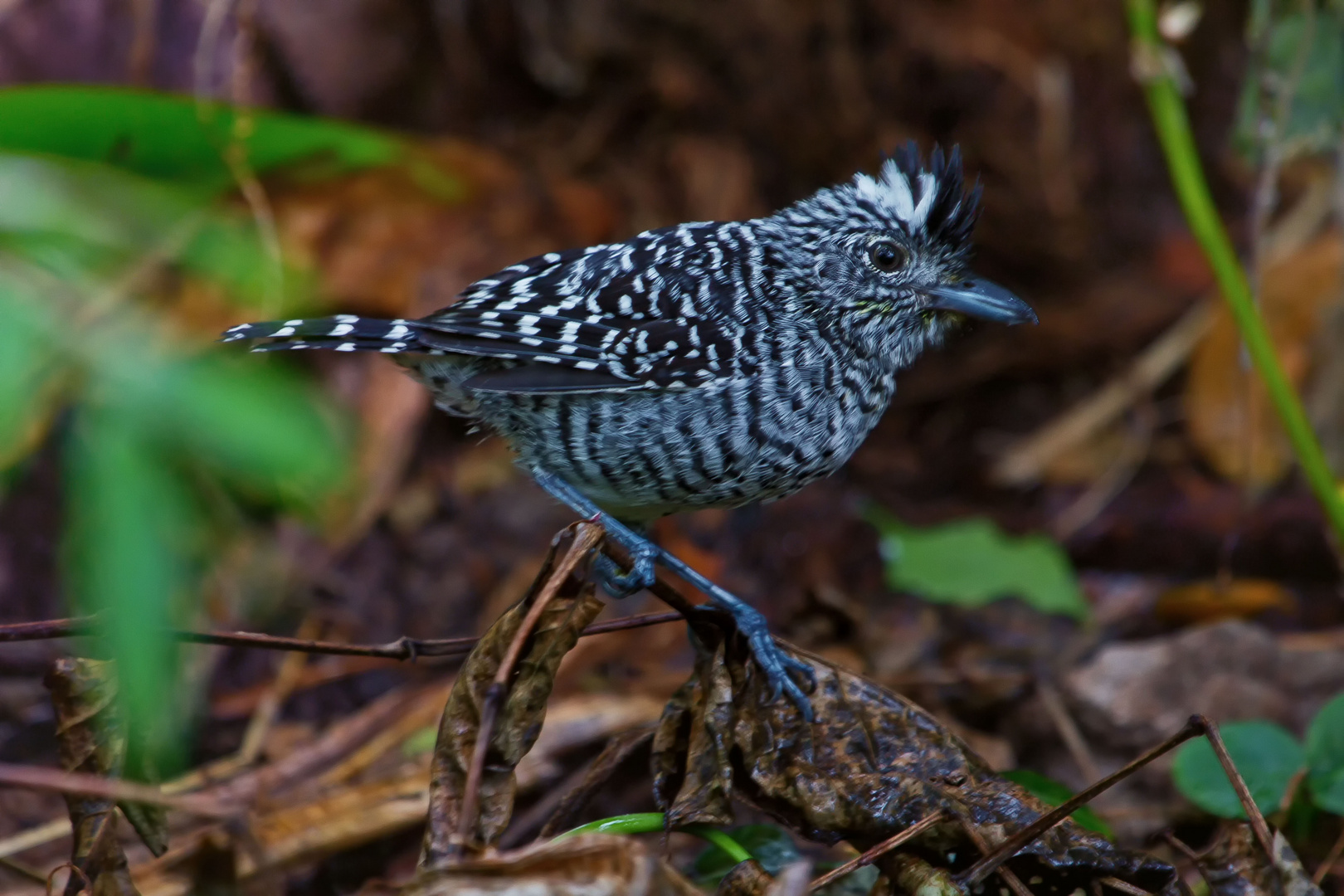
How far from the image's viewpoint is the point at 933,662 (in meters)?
4.04

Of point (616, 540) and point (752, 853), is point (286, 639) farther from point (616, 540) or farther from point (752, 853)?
point (752, 853)

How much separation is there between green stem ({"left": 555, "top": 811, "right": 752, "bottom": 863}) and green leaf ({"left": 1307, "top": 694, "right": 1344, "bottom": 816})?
1303 millimetres

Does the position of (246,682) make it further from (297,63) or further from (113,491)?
(113,491)

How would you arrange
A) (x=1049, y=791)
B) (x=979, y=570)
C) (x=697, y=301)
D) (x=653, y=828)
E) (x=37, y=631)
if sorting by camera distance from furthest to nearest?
1. (x=979, y=570)
2. (x=697, y=301)
3. (x=1049, y=791)
4. (x=653, y=828)
5. (x=37, y=631)

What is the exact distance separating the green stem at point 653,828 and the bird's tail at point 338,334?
1.11 metres

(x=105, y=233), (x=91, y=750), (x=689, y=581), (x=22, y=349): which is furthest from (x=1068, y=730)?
(x=22, y=349)

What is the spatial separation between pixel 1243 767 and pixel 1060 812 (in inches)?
38.0

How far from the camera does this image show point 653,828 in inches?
89.3

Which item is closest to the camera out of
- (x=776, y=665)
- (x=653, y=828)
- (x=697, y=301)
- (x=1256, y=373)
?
(x=653, y=828)

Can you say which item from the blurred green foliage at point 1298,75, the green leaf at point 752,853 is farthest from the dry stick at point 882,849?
the blurred green foliage at point 1298,75

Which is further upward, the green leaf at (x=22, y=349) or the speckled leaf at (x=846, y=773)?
the green leaf at (x=22, y=349)

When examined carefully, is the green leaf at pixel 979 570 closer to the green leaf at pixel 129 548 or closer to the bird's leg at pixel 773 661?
the bird's leg at pixel 773 661

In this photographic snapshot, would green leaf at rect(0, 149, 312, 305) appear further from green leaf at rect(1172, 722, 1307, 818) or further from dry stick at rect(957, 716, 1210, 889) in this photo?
green leaf at rect(1172, 722, 1307, 818)

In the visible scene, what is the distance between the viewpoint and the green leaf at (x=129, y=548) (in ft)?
3.86
